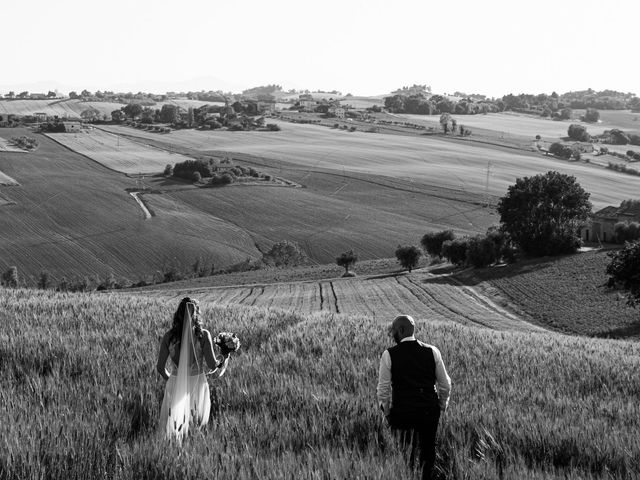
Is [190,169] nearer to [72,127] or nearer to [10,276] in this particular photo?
[10,276]

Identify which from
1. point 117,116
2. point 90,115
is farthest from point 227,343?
point 90,115

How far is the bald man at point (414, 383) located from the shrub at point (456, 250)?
70.7m

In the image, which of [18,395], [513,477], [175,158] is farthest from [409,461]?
[175,158]

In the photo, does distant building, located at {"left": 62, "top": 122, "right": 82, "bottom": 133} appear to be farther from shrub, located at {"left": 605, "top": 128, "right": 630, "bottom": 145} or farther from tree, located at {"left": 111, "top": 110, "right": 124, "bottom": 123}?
shrub, located at {"left": 605, "top": 128, "right": 630, "bottom": 145}

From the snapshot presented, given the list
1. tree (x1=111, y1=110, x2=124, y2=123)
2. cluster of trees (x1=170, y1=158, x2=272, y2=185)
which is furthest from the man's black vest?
tree (x1=111, y1=110, x2=124, y2=123)

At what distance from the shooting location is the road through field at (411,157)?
122m

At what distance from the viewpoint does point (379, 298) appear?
57.8 m

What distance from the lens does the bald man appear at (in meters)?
7.69

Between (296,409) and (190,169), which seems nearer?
(296,409)

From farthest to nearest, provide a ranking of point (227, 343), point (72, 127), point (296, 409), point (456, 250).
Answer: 1. point (72, 127)
2. point (456, 250)
3. point (227, 343)
4. point (296, 409)

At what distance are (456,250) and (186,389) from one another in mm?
71624

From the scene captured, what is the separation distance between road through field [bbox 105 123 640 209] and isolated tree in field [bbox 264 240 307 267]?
40.0 m

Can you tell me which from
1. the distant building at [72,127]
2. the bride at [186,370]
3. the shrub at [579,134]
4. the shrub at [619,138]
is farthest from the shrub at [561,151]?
the bride at [186,370]

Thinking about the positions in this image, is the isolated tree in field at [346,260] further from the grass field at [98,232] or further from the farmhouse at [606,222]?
the farmhouse at [606,222]
